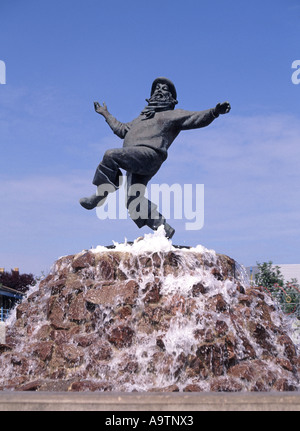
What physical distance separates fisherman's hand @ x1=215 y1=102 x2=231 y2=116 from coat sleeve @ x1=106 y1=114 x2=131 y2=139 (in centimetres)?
157

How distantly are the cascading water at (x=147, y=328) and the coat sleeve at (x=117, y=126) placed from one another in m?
2.12

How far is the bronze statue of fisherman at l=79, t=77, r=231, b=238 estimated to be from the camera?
7539 millimetres

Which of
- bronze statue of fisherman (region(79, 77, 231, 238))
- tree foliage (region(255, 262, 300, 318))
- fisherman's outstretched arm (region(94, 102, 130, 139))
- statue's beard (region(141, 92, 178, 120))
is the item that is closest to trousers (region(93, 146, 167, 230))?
bronze statue of fisherman (region(79, 77, 231, 238))

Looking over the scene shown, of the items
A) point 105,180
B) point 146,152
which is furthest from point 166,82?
point 105,180

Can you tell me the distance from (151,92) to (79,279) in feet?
10.9

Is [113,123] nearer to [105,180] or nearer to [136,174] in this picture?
[136,174]

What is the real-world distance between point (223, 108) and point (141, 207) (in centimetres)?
185

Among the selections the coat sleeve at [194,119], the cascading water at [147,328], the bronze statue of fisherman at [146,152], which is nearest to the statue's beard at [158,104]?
the bronze statue of fisherman at [146,152]

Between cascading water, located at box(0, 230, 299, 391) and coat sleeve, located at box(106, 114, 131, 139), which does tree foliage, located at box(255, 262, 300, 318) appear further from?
cascading water, located at box(0, 230, 299, 391)

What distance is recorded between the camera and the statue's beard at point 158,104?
8.08 m
